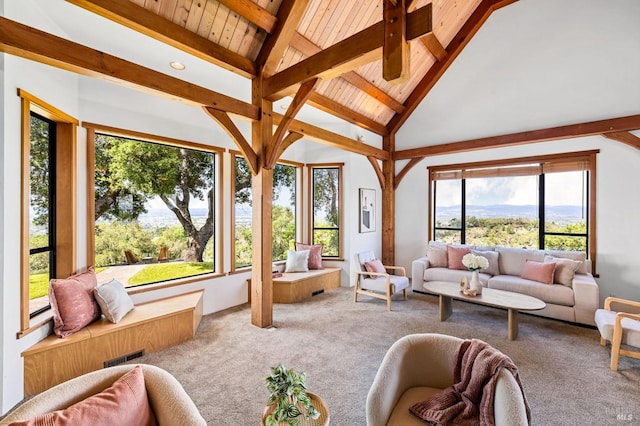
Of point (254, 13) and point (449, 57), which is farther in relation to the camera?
point (449, 57)

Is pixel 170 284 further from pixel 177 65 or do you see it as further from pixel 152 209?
pixel 177 65

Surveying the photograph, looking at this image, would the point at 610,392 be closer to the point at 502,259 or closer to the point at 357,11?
the point at 502,259

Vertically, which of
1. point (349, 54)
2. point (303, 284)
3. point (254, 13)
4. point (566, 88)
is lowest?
point (303, 284)

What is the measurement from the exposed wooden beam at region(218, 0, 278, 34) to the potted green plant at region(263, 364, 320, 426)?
3.33m

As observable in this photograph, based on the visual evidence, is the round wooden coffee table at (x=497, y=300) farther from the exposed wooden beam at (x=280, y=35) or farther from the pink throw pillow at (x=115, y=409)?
the exposed wooden beam at (x=280, y=35)

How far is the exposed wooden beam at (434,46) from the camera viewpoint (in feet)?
15.5

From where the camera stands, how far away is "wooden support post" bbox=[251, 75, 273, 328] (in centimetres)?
361

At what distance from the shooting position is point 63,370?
2.49 meters

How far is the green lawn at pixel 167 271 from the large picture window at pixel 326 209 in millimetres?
2332

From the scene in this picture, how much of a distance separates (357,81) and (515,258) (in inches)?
159

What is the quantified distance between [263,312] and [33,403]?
2.52m

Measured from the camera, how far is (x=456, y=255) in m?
5.14

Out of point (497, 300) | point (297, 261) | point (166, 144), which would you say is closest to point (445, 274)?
point (497, 300)

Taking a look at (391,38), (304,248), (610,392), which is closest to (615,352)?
(610,392)
